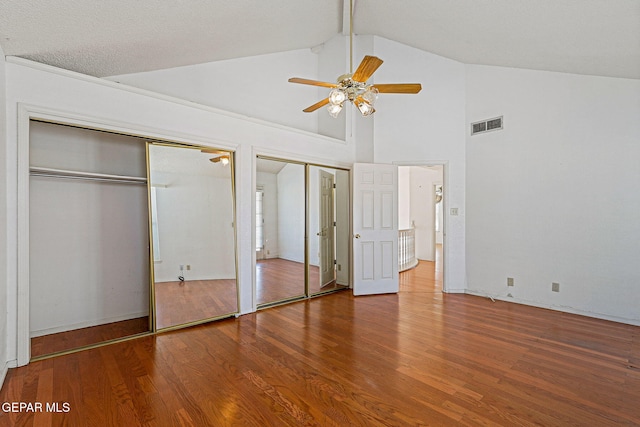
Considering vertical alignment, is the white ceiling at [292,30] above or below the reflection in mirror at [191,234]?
above

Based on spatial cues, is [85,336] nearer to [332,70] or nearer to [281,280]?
[281,280]

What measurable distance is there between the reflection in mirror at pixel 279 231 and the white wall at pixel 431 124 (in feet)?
5.22

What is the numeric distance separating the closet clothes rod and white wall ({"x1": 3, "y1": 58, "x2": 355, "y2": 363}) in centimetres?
52

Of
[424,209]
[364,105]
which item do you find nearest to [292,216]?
[364,105]

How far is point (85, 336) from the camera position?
2.99 metres

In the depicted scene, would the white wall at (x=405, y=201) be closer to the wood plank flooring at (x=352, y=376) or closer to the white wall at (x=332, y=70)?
the white wall at (x=332, y=70)

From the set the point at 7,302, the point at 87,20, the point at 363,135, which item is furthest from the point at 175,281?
the point at 363,135

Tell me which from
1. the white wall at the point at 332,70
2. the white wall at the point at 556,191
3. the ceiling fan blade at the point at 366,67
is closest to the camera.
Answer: the ceiling fan blade at the point at 366,67

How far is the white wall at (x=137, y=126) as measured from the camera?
2303 millimetres

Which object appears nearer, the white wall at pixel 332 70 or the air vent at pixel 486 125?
the air vent at pixel 486 125

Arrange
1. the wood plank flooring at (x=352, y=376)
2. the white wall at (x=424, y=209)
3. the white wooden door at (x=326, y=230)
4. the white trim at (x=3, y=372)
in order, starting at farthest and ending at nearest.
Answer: the white wall at (x=424, y=209) → the white wooden door at (x=326, y=230) → the white trim at (x=3, y=372) → the wood plank flooring at (x=352, y=376)

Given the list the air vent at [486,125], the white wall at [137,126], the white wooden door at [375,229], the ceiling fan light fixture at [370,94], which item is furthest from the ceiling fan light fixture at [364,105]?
the air vent at [486,125]

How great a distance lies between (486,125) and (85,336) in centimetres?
561

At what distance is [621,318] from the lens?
10.9 feet
